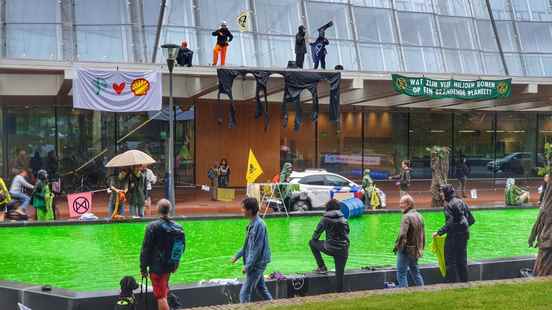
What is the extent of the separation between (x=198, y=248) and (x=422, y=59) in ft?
72.1

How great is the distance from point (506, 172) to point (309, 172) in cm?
1885

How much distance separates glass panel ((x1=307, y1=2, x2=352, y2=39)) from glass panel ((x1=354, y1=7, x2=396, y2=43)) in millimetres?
649

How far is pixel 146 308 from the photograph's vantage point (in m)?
9.51

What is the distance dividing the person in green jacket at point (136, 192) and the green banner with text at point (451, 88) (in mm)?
11494

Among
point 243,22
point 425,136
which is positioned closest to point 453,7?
point 425,136

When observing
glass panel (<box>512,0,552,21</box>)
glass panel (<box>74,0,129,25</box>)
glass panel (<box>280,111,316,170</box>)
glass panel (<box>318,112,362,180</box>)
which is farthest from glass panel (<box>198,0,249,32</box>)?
glass panel (<box>512,0,552,21</box>)

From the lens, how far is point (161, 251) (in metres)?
8.84

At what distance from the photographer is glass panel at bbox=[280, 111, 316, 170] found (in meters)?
33.7

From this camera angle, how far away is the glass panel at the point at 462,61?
35719 mm

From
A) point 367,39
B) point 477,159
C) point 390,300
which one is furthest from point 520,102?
point 390,300

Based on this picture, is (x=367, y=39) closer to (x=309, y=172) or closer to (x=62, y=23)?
(x=309, y=172)

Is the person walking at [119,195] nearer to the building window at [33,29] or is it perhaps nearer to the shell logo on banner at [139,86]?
the shell logo on banner at [139,86]

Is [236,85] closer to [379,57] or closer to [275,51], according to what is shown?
[275,51]

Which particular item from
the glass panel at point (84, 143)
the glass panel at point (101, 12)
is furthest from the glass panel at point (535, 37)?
the glass panel at point (84, 143)
